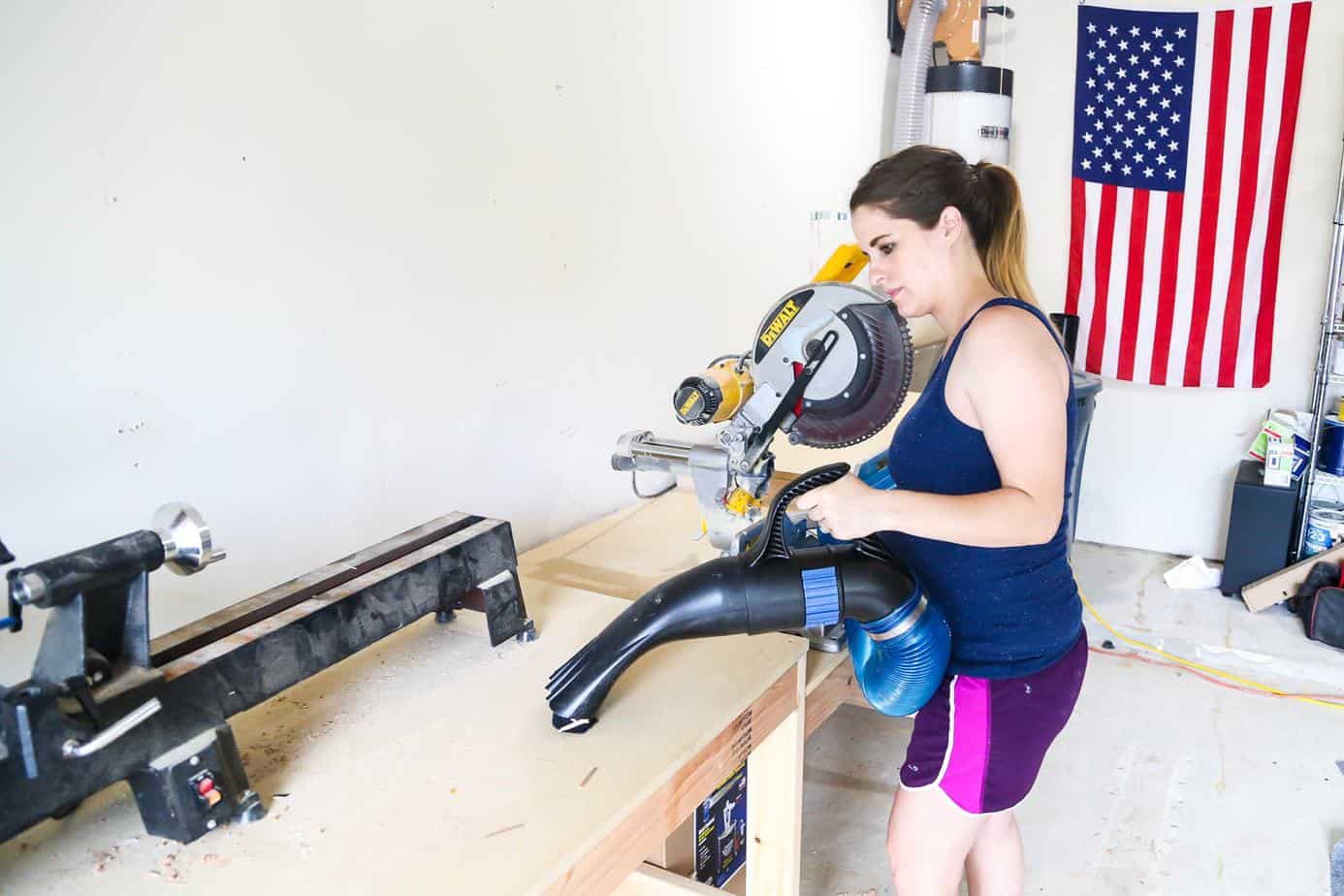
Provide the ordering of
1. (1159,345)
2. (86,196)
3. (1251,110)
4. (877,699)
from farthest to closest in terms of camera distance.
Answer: (1159,345) → (1251,110) → (877,699) → (86,196)

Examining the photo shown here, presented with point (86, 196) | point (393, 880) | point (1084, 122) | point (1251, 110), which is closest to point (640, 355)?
point (86, 196)

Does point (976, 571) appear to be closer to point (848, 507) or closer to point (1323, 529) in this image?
point (848, 507)

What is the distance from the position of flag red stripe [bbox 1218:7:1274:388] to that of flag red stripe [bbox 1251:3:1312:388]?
0.06m

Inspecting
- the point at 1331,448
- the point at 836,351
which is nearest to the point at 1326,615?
the point at 1331,448

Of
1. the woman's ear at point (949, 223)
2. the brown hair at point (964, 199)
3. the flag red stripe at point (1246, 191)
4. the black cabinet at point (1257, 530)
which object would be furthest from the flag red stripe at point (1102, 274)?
the woman's ear at point (949, 223)

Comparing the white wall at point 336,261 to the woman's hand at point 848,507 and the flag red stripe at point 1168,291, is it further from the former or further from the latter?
the flag red stripe at point 1168,291

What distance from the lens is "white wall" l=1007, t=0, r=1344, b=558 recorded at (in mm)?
3660

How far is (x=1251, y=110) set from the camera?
12.1ft

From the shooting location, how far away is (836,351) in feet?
Answer: 4.51

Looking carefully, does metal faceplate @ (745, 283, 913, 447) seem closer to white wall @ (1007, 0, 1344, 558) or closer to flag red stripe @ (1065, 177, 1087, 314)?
white wall @ (1007, 0, 1344, 558)

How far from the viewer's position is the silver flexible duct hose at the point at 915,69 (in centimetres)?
344

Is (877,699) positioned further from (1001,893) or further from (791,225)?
(791,225)

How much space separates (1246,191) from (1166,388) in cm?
79

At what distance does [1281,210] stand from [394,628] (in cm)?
372
